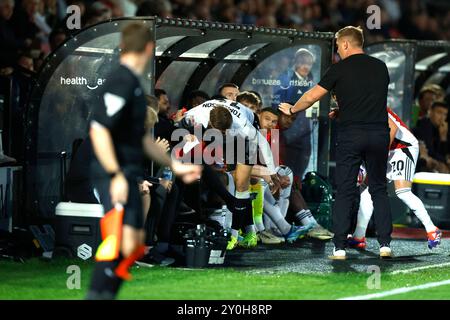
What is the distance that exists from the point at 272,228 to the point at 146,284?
3968 mm

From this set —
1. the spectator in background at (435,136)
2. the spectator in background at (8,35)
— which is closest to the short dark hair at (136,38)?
the spectator in background at (8,35)

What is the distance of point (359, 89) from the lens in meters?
11.1

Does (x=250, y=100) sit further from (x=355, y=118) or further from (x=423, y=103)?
(x=423, y=103)

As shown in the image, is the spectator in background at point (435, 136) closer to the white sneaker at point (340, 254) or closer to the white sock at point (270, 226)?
the white sock at point (270, 226)

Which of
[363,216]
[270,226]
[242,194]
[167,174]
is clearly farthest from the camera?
[270,226]

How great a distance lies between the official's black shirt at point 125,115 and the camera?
24.2 ft

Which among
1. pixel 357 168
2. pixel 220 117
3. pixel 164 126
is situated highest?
pixel 220 117

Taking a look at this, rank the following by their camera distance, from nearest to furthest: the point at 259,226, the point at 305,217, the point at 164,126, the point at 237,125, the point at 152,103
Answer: the point at 152,103 → the point at 164,126 → the point at 237,125 → the point at 259,226 → the point at 305,217

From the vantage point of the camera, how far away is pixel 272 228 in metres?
13.4

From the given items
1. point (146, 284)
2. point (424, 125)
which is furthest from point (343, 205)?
point (424, 125)

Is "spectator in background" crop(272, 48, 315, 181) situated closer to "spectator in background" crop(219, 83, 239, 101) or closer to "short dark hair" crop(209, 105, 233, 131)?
"spectator in background" crop(219, 83, 239, 101)

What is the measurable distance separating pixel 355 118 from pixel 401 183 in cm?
174

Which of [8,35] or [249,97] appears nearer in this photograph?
[249,97]

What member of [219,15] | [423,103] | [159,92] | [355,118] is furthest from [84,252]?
[219,15]
